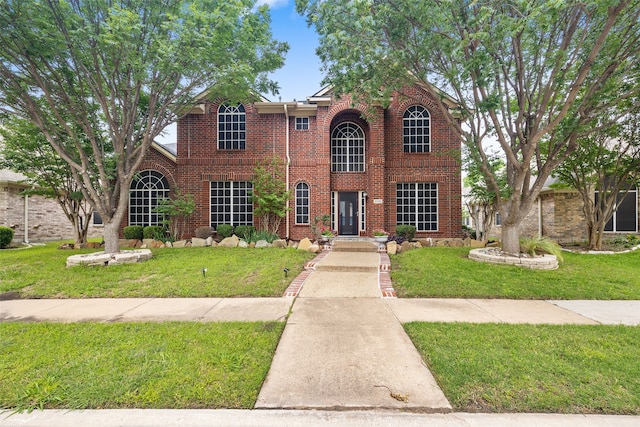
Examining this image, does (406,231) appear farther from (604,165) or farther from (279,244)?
(604,165)

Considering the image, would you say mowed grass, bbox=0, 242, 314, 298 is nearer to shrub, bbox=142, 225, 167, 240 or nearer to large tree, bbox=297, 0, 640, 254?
shrub, bbox=142, 225, 167, 240

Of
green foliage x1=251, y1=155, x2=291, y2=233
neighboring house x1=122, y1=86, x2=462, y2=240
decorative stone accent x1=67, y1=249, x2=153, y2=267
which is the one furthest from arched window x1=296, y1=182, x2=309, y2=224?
decorative stone accent x1=67, y1=249, x2=153, y2=267

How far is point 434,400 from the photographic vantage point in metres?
→ 2.17

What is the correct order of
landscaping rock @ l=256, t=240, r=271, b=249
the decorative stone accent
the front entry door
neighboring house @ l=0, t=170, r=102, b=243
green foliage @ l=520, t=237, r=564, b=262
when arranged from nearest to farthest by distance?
the decorative stone accent
green foliage @ l=520, t=237, r=564, b=262
landscaping rock @ l=256, t=240, r=271, b=249
the front entry door
neighboring house @ l=0, t=170, r=102, b=243

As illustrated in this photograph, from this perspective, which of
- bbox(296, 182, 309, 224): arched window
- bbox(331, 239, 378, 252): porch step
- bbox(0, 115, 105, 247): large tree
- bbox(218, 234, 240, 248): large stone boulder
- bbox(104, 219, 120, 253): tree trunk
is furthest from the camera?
bbox(296, 182, 309, 224): arched window

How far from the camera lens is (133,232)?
436 inches

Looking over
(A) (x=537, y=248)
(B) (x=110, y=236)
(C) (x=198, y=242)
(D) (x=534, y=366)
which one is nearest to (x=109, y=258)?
(B) (x=110, y=236)

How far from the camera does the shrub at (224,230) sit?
1113 cm

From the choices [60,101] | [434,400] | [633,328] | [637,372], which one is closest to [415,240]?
[633,328]

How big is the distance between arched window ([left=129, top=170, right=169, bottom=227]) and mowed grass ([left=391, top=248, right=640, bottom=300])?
10678 millimetres

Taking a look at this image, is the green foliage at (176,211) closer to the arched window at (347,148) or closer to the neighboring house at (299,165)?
the neighboring house at (299,165)

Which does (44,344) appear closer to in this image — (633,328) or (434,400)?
(434,400)

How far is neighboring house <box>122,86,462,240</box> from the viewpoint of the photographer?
11.6 metres

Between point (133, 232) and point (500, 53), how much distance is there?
46.4 feet
